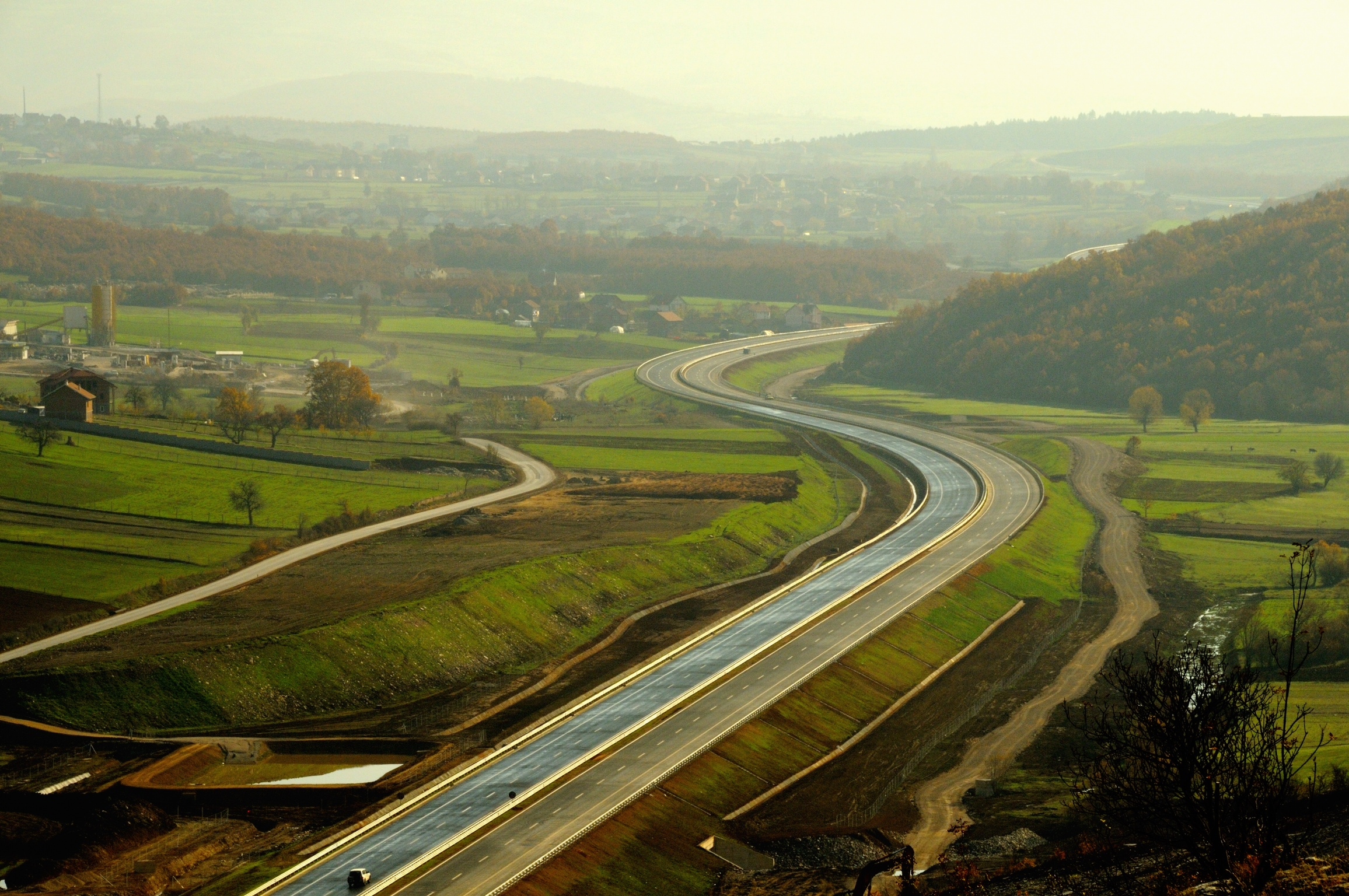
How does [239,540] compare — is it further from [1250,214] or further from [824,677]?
[1250,214]

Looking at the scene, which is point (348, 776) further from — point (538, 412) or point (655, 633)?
point (538, 412)

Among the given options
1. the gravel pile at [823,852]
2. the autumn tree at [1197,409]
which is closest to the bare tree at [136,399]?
the gravel pile at [823,852]

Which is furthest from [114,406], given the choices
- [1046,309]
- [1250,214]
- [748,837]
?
[1250,214]

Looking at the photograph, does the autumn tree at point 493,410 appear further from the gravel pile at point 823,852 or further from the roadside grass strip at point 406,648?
the gravel pile at point 823,852

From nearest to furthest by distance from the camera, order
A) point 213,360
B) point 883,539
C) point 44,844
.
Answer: point 44,844, point 883,539, point 213,360

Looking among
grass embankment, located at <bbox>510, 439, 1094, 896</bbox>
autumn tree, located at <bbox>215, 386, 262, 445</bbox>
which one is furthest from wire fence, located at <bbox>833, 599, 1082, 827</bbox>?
autumn tree, located at <bbox>215, 386, 262, 445</bbox>

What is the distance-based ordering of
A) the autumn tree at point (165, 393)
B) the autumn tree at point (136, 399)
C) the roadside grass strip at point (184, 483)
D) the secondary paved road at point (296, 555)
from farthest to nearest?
the autumn tree at point (165, 393) → the autumn tree at point (136, 399) → the roadside grass strip at point (184, 483) → the secondary paved road at point (296, 555)
